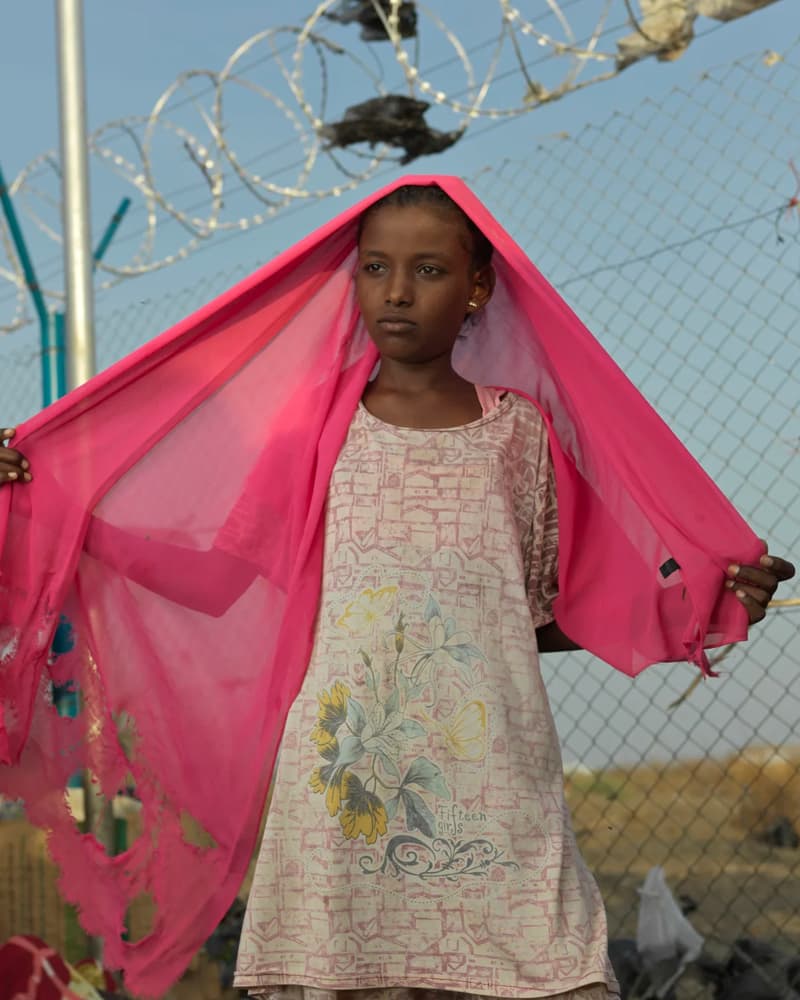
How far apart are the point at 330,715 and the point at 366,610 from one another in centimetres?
19

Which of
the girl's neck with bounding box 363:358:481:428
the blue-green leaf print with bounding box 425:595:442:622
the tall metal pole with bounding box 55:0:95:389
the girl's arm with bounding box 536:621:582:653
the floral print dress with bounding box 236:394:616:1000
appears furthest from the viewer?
the tall metal pole with bounding box 55:0:95:389

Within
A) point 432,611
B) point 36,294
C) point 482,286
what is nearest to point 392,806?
point 432,611

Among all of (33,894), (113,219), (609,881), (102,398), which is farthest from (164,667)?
(113,219)

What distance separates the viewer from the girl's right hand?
301 cm

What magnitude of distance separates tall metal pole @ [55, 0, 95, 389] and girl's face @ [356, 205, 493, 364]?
2.13m

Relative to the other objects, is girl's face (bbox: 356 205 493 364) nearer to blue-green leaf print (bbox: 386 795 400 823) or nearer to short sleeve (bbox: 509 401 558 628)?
short sleeve (bbox: 509 401 558 628)

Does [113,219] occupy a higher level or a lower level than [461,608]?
higher

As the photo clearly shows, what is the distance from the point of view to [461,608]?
260 cm

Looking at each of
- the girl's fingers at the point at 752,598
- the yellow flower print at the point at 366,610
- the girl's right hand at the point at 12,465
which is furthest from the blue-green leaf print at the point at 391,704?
the girl's right hand at the point at 12,465

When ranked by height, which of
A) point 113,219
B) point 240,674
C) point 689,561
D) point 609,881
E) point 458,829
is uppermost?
point 113,219

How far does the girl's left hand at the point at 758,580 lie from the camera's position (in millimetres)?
2564

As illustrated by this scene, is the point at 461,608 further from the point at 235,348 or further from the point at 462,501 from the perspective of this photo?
the point at 235,348

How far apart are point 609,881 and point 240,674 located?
3.65 m

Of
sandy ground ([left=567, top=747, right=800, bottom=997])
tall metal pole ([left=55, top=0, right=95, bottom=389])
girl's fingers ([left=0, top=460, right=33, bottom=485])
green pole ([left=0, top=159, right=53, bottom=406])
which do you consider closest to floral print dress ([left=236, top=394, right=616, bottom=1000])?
girl's fingers ([left=0, top=460, right=33, bottom=485])
